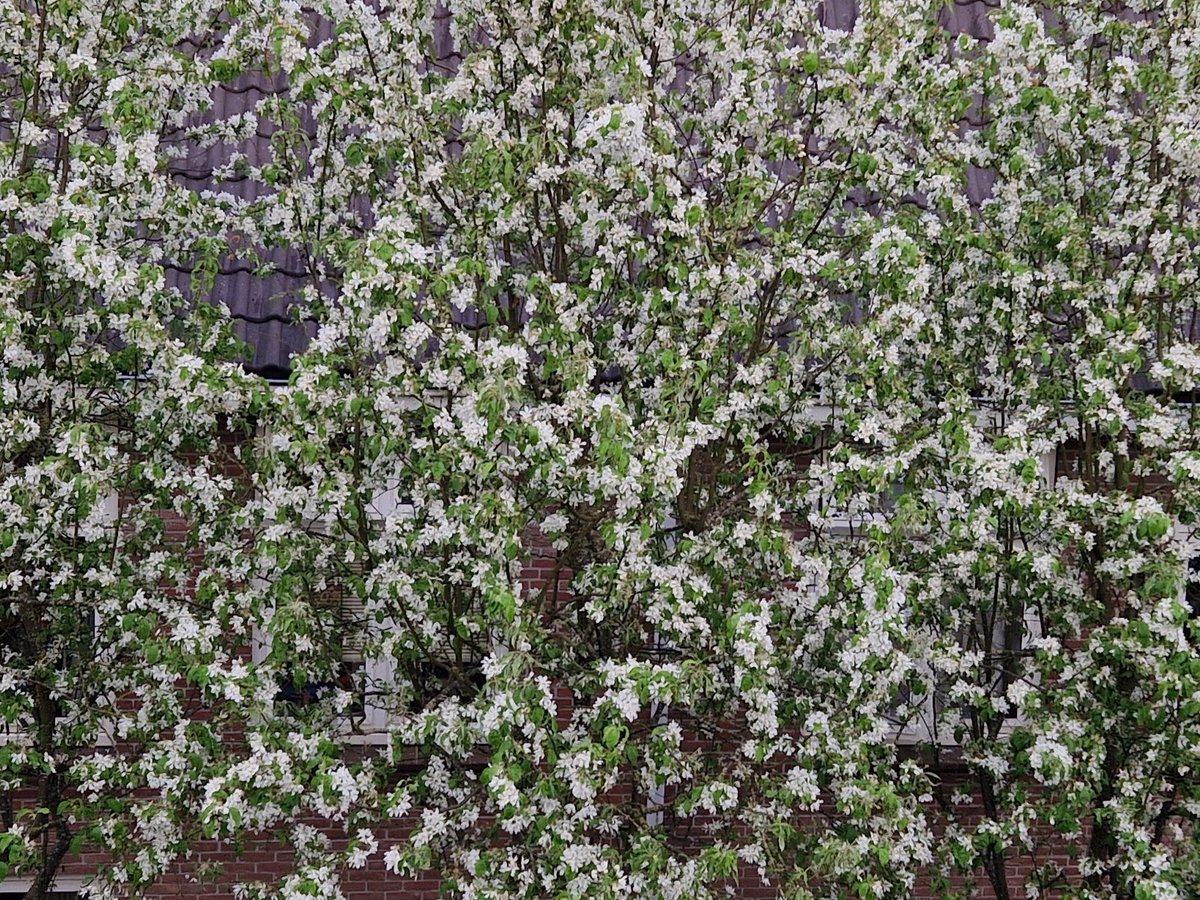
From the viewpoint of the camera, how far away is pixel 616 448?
4.30 m

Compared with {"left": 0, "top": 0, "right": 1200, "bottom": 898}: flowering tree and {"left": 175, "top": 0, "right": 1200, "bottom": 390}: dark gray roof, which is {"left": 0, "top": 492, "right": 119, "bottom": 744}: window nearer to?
{"left": 0, "top": 0, "right": 1200, "bottom": 898}: flowering tree

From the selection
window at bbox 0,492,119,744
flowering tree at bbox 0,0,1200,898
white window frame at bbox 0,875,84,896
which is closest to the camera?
flowering tree at bbox 0,0,1200,898

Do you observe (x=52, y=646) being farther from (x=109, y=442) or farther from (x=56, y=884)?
(x=56, y=884)

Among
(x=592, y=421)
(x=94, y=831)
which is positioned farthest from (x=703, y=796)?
(x=94, y=831)

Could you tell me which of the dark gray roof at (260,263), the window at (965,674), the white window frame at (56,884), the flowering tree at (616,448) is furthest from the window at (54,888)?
the window at (965,674)

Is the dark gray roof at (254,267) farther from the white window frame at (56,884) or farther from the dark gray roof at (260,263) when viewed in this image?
the white window frame at (56,884)

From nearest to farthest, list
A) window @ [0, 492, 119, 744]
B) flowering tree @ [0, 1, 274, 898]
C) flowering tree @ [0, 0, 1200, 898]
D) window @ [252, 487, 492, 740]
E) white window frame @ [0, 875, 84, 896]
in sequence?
flowering tree @ [0, 0, 1200, 898] → flowering tree @ [0, 1, 274, 898] → window @ [252, 487, 492, 740] → window @ [0, 492, 119, 744] → white window frame @ [0, 875, 84, 896]

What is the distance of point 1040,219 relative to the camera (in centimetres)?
558

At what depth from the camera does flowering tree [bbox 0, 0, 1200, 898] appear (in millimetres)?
4758

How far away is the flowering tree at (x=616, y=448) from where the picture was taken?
4.76 metres

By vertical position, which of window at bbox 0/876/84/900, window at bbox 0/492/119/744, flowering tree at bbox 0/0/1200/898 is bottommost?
window at bbox 0/876/84/900

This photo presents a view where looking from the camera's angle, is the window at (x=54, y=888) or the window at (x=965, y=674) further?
the window at (x=54, y=888)

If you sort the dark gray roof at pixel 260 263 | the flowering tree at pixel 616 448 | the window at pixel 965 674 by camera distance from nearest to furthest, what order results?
the flowering tree at pixel 616 448, the window at pixel 965 674, the dark gray roof at pixel 260 263

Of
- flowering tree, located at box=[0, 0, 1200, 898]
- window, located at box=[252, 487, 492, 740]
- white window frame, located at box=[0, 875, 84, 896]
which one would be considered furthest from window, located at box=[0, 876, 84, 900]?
window, located at box=[252, 487, 492, 740]
